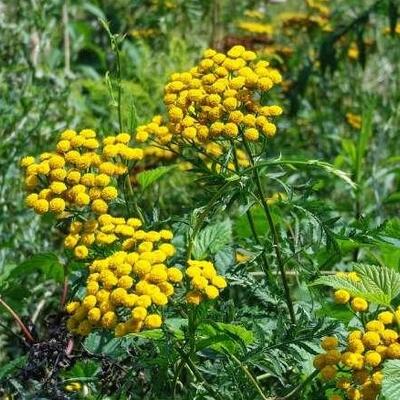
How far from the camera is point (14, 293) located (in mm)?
2705

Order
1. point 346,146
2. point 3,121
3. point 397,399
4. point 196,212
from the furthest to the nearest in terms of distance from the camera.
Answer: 1. point 3,121
2. point 346,146
3. point 196,212
4. point 397,399

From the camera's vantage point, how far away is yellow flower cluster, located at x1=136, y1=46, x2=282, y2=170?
7.02 feet

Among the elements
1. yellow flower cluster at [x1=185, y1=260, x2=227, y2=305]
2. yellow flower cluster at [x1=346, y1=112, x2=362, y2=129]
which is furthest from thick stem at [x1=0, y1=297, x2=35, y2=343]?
yellow flower cluster at [x1=346, y1=112, x2=362, y2=129]

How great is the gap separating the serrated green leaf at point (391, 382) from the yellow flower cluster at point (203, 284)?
0.34 m

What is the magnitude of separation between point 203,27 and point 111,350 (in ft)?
17.1

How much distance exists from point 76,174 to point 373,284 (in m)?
0.67

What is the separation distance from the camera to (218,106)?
216 centimetres

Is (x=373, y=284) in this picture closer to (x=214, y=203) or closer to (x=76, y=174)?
(x=214, y=203)

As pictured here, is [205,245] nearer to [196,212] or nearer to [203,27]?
[196,212]

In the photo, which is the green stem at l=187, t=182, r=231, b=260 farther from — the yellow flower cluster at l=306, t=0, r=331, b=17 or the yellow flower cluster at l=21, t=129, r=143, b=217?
the yellow flower cluster at l=306, t=0, r=331, b=17

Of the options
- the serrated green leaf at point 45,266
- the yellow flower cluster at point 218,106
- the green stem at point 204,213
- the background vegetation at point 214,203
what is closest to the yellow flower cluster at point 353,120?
the background vegetation at point 214,203

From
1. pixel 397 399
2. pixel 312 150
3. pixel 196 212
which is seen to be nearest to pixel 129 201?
pixel 196 212

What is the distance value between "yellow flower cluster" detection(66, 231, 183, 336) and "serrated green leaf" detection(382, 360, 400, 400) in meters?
0.43

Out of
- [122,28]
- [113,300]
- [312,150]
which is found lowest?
[312,150]
